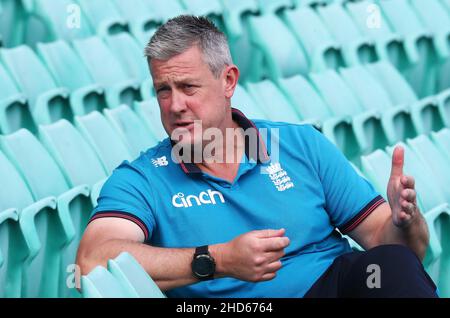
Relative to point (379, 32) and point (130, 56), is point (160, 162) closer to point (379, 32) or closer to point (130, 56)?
point (130, 56)

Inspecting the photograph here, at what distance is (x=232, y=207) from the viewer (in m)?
Answer: 1.54

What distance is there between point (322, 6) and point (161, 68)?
7.77 ft

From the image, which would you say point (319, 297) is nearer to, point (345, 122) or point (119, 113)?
point (119, 113)

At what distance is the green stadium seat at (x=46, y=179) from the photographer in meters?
1.88

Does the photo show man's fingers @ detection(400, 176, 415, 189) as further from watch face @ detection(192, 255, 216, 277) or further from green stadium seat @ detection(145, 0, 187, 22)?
green stadium seat @ detection(145, 0, 187, 22)

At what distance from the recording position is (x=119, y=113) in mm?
2322

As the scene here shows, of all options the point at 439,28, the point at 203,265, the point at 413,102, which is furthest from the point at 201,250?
the point at 439,28

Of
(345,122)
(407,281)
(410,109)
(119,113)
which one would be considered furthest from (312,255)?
(410,109)

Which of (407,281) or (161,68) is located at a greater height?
(161,68)

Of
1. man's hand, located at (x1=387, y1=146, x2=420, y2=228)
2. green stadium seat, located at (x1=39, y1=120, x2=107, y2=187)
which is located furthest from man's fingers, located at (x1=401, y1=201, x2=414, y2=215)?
green stadium seat, located at (x1=39, y1=120, x2=107, y2=187)

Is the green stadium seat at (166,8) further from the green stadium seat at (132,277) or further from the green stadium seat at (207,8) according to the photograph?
the green stadium seat at (132,277)

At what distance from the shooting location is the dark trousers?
1354 millimetres

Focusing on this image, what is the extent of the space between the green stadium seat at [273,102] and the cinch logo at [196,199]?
108cm
